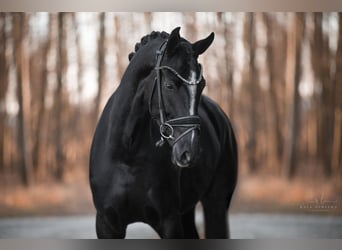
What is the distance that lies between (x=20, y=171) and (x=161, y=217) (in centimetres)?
159

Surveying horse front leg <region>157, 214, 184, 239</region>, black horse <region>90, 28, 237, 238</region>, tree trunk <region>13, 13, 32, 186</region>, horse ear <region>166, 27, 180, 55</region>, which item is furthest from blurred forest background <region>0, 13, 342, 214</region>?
horse ear <region>166, 27, 180, 55</region>

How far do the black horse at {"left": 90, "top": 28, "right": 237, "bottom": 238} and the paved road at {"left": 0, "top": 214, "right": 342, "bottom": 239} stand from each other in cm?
83

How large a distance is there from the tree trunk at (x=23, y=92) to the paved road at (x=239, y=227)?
13.6 inches

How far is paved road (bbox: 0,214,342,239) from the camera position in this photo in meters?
4.09

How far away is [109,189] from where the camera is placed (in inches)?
121


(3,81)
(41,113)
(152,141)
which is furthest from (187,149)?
(3,81)

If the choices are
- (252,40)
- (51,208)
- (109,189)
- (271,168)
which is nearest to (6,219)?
(51,208)

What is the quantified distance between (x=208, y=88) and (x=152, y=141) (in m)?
1.25

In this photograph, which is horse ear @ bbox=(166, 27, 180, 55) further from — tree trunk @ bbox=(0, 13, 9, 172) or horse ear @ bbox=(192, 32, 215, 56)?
tree trunk @ bbox=(0, 13, 9, 172)

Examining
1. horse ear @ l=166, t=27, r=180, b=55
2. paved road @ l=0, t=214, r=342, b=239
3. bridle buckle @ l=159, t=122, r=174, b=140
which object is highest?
horse ear @ l=166, t=27, r=180, b=55

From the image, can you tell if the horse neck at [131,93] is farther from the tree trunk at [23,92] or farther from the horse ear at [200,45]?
the tree trunk at [23,92]

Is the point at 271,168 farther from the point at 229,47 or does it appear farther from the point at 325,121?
the point at 229,47

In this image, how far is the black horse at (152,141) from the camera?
273 centimetres

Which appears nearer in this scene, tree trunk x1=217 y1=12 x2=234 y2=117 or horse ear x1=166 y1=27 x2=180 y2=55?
horse ear x1=166 y1=27 x2=180 y2=55
